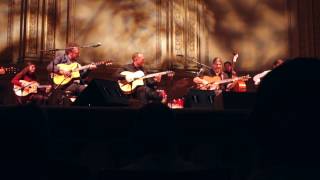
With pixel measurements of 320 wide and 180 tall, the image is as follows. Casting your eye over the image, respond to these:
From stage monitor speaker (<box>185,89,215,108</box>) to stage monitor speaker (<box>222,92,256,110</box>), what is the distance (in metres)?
1.05

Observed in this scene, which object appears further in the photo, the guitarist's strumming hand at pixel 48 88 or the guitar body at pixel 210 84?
the guitar body at pixel 210 84

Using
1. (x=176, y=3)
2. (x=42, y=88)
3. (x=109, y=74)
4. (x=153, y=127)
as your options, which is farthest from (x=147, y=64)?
(x=153, y=127)

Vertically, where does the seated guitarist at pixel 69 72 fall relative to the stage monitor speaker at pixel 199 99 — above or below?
above

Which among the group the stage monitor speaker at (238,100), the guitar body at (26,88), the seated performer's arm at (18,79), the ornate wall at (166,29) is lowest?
the stage monitor speaker at (238,100)

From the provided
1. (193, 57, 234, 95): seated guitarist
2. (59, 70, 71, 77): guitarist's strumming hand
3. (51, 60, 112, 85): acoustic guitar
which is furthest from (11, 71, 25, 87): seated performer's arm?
(193, 57, 234, 95): seated guitarist

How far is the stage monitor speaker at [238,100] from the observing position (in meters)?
5.32

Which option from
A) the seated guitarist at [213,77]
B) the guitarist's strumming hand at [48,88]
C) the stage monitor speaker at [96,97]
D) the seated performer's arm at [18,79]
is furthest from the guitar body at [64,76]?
the stage monitor speaker at [96,97]

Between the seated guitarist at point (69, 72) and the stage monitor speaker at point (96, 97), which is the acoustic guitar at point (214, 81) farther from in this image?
the stage monitor speaker at point (96, 97)

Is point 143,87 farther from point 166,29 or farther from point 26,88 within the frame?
point 166,29

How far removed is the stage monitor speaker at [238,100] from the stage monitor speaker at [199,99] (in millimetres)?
1050

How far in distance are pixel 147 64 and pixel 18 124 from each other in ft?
32.3

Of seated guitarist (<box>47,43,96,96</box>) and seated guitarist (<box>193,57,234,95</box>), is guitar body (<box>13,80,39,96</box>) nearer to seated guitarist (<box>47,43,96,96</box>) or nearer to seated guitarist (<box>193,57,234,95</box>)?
seated guitarist (<box>47,43,96,96</box>)

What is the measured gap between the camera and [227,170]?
70.7 inches

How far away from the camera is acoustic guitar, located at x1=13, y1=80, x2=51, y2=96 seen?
928cm
